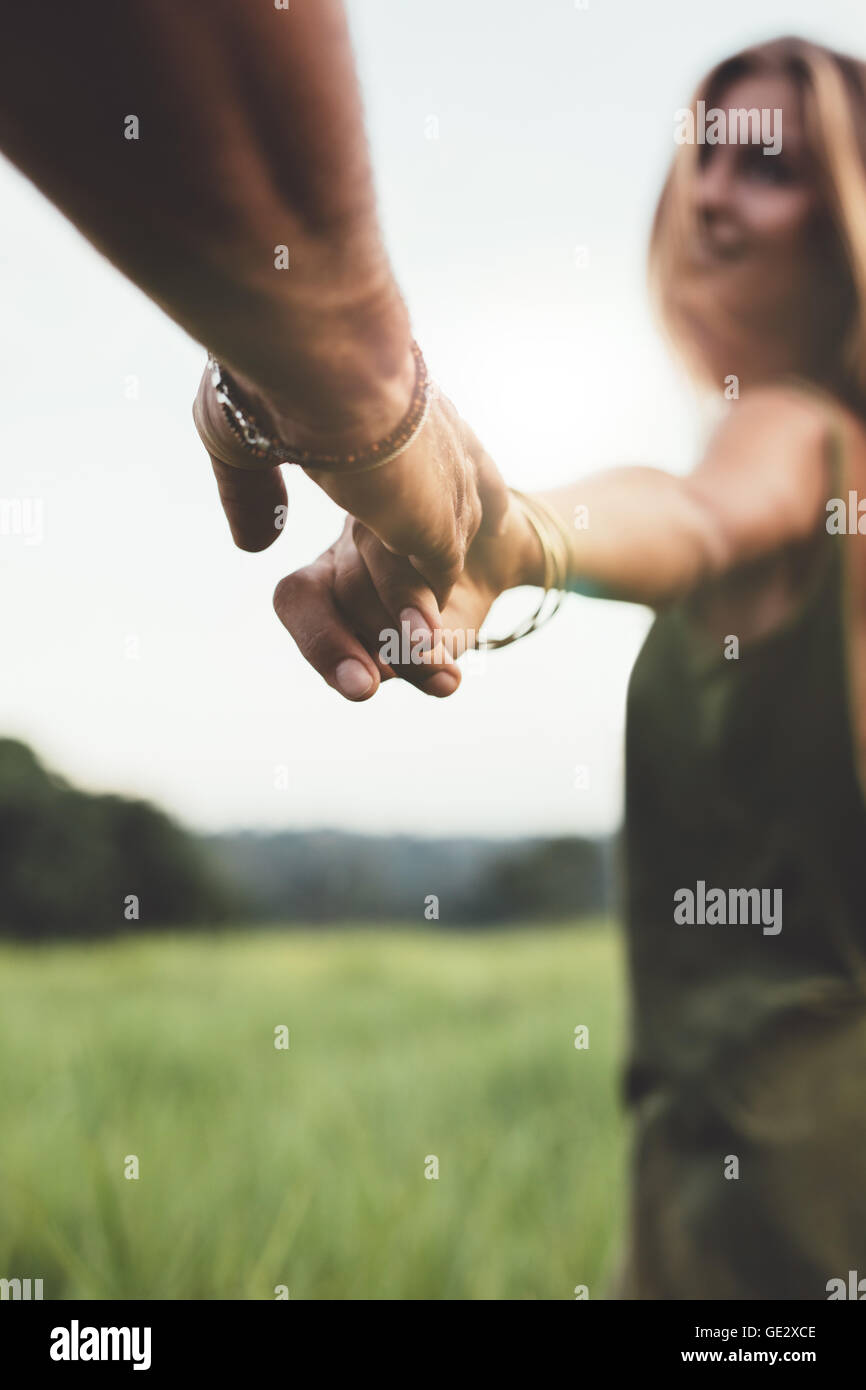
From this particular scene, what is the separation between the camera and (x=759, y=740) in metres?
1.52

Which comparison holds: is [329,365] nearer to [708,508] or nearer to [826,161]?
[708,508]

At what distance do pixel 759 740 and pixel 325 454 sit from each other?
106 cm

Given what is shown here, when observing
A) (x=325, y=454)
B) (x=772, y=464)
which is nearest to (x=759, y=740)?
(x=772, y=464)

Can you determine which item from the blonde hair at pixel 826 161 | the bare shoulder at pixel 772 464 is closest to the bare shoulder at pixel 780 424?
the bare shoulder at pixel 772 464

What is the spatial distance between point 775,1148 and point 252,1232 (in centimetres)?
170

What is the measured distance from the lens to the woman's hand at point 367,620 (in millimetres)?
771

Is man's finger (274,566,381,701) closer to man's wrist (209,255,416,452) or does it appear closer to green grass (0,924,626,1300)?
man's wrist (209,255,416,452)

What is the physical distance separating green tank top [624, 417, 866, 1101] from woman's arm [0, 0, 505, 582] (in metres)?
0.87

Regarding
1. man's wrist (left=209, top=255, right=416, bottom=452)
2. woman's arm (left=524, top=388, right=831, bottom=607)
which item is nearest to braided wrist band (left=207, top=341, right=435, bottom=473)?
man's wrist (left=209, top=255, right=416, bottom=452)

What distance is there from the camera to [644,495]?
1202 millimetres

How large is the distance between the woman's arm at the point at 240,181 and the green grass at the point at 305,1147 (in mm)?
2050

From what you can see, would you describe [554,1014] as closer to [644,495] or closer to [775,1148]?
[775,1148]

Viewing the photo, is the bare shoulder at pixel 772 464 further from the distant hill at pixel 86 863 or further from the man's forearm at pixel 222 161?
the distant hill at pixel 86 863
